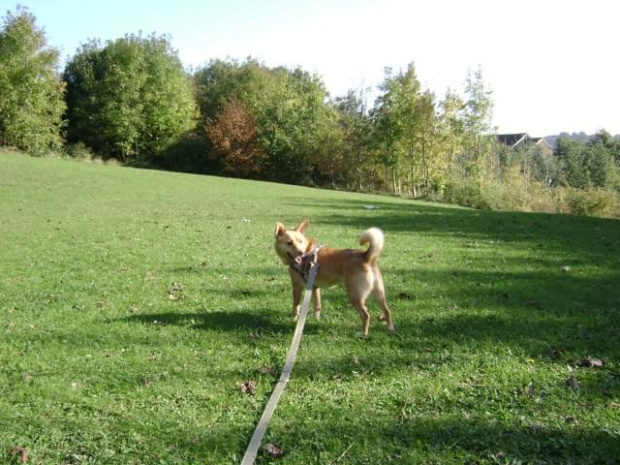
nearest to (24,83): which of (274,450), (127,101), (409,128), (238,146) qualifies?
(127,101)

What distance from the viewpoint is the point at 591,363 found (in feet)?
13.6

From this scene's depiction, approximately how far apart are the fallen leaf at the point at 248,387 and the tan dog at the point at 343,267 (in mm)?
1407

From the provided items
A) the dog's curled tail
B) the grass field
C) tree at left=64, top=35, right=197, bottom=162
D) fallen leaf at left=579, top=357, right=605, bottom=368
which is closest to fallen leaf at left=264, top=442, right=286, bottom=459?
the grass field

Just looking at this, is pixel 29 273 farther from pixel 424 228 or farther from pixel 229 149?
pixel 229 149

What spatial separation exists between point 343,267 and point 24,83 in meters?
45.6

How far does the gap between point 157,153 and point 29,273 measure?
43377 mm

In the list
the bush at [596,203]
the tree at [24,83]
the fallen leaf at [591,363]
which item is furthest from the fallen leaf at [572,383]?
the tree at [24,83]

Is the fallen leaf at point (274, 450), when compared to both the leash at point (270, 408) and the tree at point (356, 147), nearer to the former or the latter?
the leash at point (270, 408)

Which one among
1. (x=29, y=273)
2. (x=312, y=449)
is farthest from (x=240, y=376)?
(x=29, y=273)

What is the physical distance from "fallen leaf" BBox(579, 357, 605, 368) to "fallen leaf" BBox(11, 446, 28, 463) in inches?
171

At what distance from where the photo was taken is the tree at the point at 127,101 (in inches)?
1810

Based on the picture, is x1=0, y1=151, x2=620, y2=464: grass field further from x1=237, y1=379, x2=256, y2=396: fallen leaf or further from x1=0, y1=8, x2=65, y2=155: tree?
x1=0, y1=8, x2=65, y2=155: tree

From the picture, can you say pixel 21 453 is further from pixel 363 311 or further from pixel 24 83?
pixel 24 83

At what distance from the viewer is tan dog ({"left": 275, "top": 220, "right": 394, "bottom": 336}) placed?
471 centimetres
